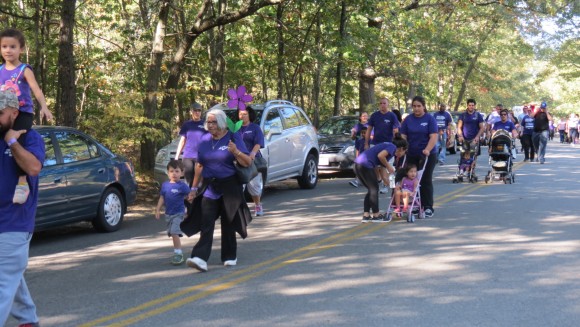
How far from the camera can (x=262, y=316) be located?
222 inches

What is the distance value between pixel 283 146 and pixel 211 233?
747 cm

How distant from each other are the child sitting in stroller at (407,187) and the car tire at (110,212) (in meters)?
4.31

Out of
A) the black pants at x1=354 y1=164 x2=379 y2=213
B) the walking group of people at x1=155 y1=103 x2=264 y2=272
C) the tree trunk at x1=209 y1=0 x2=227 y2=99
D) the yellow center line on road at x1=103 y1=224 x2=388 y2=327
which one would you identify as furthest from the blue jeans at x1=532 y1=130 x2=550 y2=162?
the walking group of people at x1=155 y1=103 x2=264 y2=272

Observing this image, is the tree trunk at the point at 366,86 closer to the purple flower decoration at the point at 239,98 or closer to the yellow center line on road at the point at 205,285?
the yellow center line on road at the point at 205,285

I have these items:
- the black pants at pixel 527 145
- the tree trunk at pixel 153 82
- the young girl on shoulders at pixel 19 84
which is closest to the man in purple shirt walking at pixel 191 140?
the tree trunk at pixel 153 82

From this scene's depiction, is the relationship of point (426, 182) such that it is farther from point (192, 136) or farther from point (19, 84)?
point (19, 84)

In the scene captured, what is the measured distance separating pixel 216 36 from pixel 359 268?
15.2 meters

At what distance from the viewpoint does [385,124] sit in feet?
44.9

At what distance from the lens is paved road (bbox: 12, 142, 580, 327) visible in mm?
5688

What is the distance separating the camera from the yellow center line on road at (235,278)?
5.74 metres

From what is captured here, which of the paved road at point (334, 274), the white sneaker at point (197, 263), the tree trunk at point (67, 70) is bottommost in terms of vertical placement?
the paved road at point (334, 274)

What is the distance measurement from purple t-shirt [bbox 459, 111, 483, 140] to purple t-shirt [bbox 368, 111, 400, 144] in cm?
325

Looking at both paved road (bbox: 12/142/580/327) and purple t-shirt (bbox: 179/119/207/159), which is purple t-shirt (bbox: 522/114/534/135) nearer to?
paved road (bbox: 12/142/580/327)

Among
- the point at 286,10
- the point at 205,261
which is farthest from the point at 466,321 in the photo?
the point at 286,10
